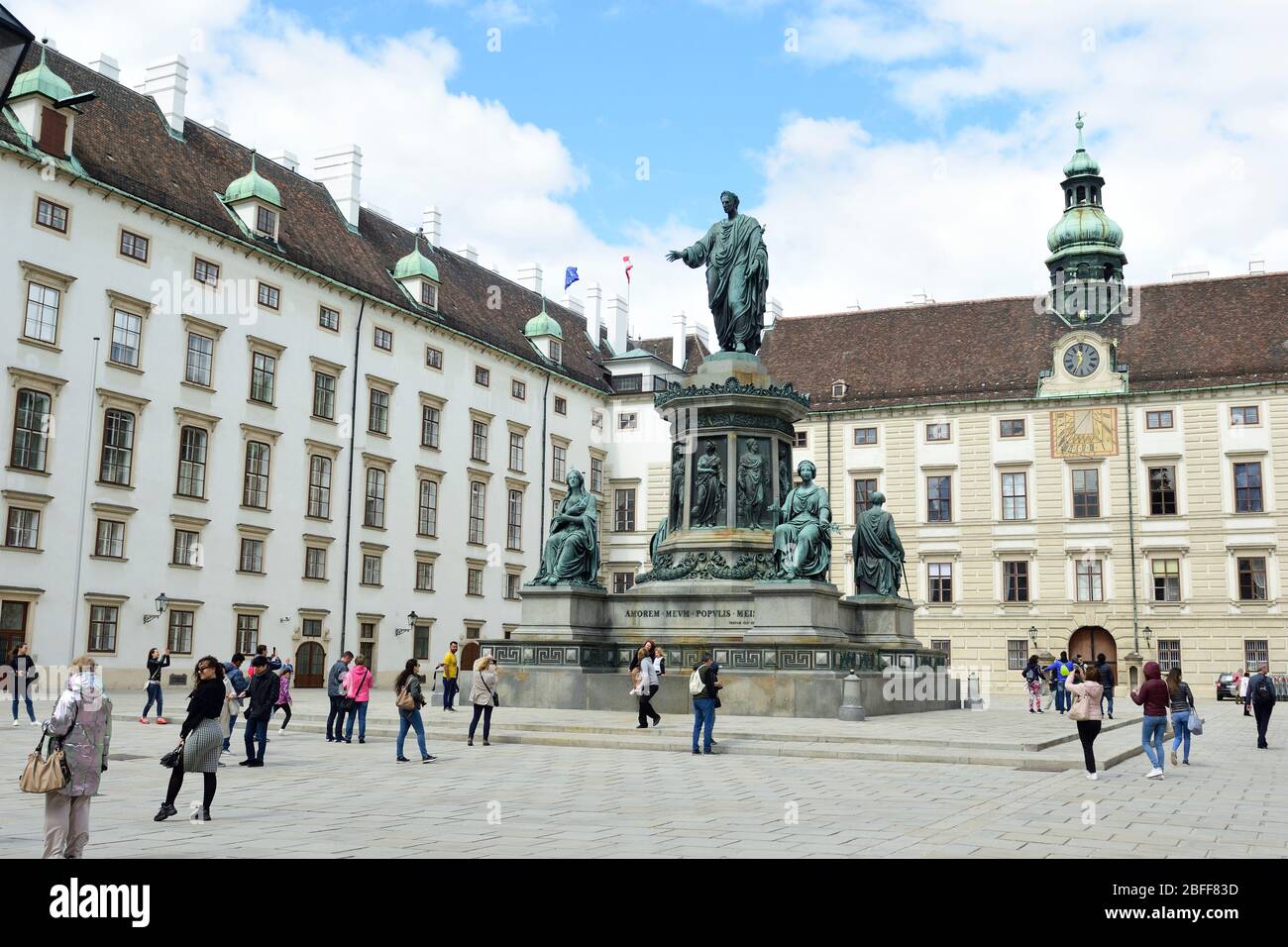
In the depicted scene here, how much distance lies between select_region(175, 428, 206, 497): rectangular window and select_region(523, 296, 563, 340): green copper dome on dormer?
21.6 metres

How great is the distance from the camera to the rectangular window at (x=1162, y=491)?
54.9 m

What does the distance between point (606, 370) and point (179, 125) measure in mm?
26498

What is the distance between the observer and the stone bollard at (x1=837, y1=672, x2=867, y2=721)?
2084 cm

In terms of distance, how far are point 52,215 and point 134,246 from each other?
305 cm

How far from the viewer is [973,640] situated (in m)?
57.2

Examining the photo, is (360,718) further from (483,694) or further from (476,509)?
(476,509)

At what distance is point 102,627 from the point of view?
37531 millimetres

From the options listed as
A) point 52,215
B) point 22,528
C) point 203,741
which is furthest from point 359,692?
point 52,215

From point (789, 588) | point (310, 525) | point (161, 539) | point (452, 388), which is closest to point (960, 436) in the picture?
point (452, 388)

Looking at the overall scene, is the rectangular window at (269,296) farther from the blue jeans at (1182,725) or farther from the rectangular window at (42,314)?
the blue jeans at (1182,725)

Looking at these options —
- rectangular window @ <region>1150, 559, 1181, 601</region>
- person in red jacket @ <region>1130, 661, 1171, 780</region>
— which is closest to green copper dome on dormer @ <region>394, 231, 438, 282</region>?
rectangular window @ <region>1150, 559, 1181, 601</region>

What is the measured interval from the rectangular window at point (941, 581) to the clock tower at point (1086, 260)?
518 inches
